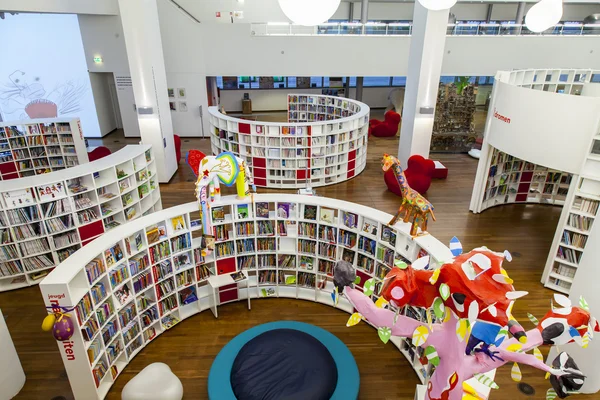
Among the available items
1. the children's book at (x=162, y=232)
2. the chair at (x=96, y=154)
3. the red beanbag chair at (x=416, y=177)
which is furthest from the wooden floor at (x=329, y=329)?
the chair at (x=96, y=154)

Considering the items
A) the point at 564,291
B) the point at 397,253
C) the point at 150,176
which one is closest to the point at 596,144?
the point at 564,291

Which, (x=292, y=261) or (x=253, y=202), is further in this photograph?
(x=292, y=261)

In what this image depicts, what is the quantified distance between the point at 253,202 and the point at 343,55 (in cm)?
1118

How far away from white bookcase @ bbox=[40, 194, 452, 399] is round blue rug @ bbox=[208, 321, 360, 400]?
40.0 inches

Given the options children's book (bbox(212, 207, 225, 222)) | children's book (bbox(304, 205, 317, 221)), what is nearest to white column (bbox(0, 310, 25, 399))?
children's book (bbox(212, 207, 225, 222))

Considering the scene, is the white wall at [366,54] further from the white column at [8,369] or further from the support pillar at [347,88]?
the white column at [8,369]

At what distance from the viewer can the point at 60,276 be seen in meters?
4.34

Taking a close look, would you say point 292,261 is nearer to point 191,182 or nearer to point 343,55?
point 191,182

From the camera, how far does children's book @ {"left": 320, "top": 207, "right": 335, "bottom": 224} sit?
619cm

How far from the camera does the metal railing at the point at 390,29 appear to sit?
49.6ft

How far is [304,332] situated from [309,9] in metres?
4.04

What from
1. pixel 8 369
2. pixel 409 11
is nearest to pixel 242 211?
pixel 8 369

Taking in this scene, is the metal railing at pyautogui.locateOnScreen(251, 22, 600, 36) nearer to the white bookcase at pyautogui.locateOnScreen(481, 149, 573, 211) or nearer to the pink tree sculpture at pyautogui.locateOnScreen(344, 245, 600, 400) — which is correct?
the white bookcase at pyautogui.locateOnScreen(481, 149, 573, 211)

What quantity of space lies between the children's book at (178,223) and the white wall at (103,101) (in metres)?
11.3
